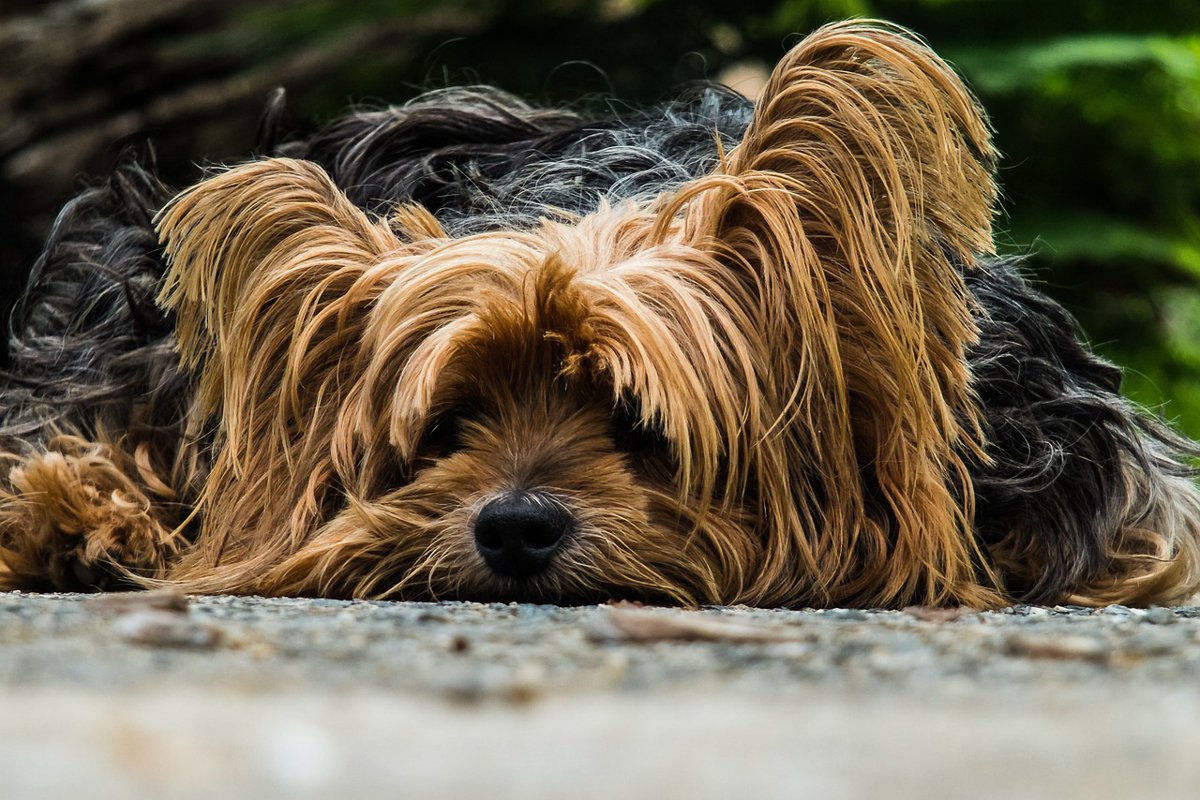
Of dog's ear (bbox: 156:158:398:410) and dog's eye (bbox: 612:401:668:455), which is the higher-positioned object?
dog's ear (bbox: 156:158:398:410)

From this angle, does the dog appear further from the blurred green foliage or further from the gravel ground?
the blurred green foliage

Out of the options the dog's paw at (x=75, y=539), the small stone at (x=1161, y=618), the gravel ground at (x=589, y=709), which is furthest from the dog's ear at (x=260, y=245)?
the small stone at (x=1161, y=618)

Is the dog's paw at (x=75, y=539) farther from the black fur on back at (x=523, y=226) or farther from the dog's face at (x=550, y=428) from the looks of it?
the dog's face at (x=550, y=428)

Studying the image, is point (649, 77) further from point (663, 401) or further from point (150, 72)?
point (663, 401)

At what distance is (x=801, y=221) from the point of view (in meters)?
4.12

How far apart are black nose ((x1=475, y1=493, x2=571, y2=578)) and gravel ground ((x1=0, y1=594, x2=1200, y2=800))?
72 cm

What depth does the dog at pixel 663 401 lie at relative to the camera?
3947mm

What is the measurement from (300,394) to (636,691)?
2.37 meters

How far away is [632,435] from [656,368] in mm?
231

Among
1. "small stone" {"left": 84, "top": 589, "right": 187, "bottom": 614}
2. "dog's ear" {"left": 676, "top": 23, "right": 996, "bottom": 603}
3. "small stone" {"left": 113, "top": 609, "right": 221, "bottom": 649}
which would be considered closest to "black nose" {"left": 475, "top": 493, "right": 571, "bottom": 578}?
"dog's ear" {"left": 676, "top": 23, "right": 996, "bottom": 603}

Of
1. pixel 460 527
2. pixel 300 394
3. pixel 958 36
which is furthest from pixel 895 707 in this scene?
pixel 958 36

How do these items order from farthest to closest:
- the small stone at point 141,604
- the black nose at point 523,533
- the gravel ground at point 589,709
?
the black nose at point 523,533 < the small stone at point 141,604 < the gravel ground at point 589,709

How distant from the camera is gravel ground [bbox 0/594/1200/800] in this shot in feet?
5.81

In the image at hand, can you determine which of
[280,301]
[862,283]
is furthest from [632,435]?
[280,301]
